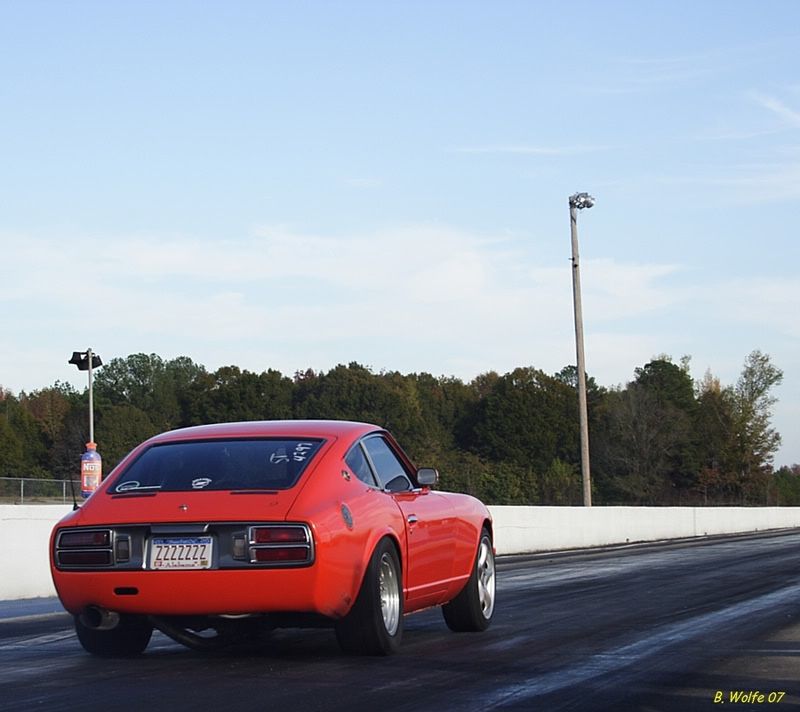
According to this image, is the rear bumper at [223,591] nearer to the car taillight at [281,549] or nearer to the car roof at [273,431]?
the car taillight at [281,549]

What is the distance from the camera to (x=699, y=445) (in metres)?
120

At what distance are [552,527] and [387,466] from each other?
73.7 ft

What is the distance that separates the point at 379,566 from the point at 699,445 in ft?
378

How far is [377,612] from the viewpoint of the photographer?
26.1 feet

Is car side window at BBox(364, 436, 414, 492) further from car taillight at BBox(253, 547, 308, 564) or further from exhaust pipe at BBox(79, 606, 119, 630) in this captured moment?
exhaust pipe at BBox(79, 606, 119, 630)

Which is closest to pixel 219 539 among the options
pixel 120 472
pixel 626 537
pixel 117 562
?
pixel 117 562

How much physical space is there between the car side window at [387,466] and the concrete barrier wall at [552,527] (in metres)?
7.49

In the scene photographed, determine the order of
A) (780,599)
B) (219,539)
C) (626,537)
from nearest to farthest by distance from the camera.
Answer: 1. (219,539)
2. (780,599)
3. (626,537)

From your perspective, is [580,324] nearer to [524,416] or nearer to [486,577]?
[486,577]

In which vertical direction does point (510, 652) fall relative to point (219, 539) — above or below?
below

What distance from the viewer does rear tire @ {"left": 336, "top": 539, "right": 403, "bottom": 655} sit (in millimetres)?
7883

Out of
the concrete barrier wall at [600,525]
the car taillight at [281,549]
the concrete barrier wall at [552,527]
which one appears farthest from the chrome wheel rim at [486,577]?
the concrete barrier wall at [600,525]

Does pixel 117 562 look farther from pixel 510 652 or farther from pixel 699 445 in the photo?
pixel 699 445

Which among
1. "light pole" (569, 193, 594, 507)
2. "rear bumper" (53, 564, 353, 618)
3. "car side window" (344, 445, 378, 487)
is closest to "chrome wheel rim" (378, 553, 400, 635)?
"car side window" (344, 445, 378, 487)
